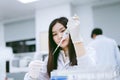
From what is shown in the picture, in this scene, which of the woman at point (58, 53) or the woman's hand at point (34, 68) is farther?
the woman at point (58, 53)

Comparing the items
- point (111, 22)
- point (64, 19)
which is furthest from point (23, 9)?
point (64, 19)

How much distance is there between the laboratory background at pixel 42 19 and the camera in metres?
4.30

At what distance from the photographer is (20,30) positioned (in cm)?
543

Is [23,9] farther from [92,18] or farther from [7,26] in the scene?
[92,18]

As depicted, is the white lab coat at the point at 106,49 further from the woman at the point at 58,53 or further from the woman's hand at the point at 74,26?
the woman's hand at the point at 74,26

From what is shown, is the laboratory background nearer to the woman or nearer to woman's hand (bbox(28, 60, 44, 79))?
the woman

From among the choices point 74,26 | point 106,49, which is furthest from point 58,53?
point 106,49

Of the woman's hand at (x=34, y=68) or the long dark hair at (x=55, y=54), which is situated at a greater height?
the long dark hair at (x=55, y=54)

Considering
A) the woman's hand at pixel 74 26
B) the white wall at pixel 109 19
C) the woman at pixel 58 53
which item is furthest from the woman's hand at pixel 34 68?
the white wall at pixel 109 19

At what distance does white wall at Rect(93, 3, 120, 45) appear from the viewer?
4242 mm

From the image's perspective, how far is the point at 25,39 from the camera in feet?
17.7

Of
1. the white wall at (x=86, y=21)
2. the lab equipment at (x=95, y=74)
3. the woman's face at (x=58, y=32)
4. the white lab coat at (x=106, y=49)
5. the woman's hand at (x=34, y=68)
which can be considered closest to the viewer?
the lab equipment at (x=95, y=74)

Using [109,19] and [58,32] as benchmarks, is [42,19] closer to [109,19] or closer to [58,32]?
[109,19]

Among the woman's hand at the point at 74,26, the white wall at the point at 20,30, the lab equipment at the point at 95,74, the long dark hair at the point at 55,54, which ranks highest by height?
the white wall at the point at 20,30
